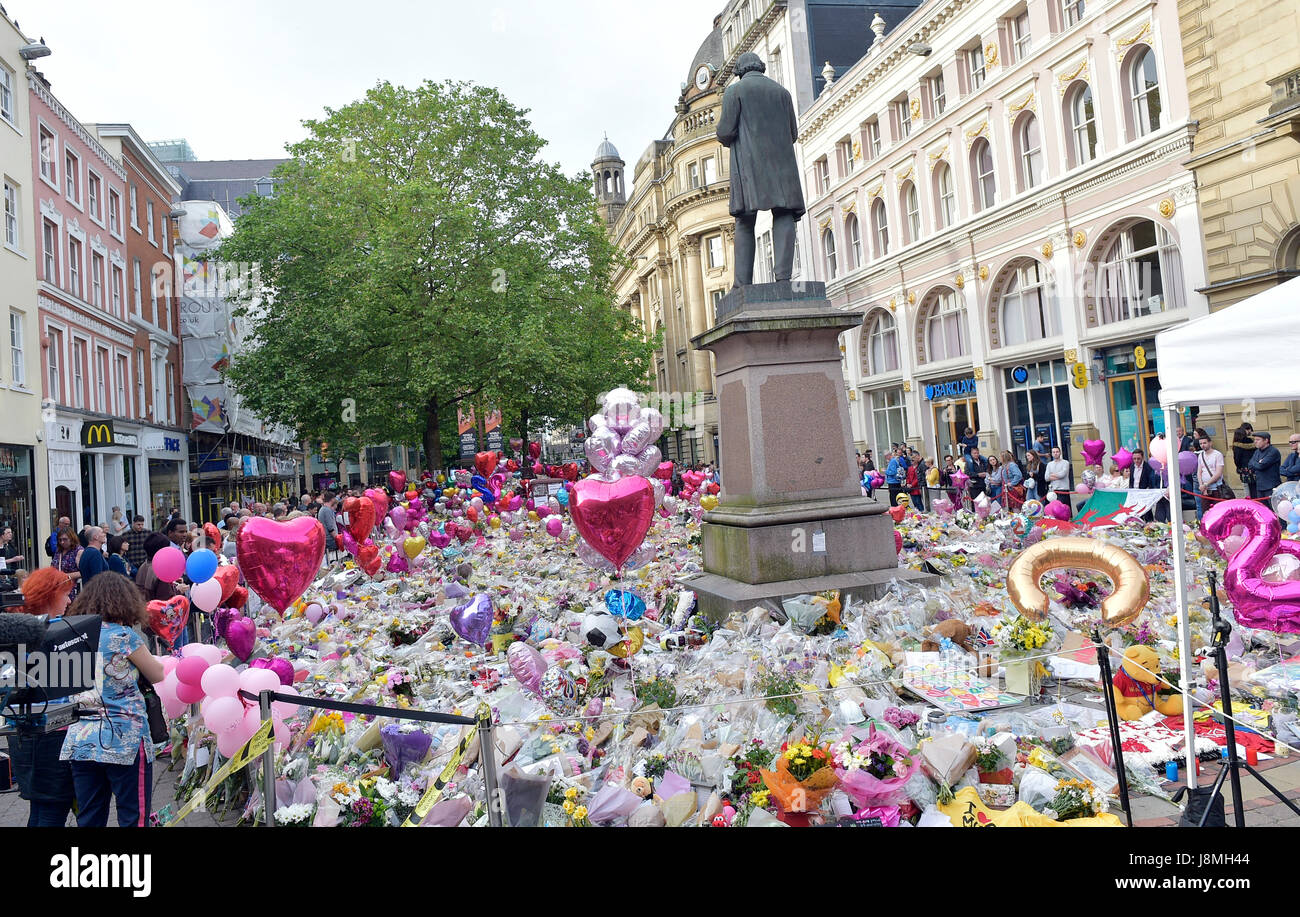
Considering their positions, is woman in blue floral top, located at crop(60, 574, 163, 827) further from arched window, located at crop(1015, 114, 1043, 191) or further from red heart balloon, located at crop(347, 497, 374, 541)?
arched window, located at crop(1015, 114, 1043, 191)

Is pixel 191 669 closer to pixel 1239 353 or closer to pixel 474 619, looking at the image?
pixel 474 619

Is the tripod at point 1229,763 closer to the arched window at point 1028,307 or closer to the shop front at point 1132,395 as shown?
the shop front at point 1132,395

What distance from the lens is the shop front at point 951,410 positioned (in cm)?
2742

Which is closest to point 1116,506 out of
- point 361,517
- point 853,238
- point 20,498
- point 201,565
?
point 361,517

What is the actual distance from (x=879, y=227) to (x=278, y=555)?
95.9 ft

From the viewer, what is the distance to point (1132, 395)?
21328 millimetres

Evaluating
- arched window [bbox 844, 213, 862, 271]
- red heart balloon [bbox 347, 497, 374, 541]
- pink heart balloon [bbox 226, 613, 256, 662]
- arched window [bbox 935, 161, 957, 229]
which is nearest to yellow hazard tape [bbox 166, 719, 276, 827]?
pink heart balloon [bbox 226, 613, 256, 662]

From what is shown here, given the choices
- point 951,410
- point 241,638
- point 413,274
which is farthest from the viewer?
point 951,410

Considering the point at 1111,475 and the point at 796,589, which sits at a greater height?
the point at 1111,475

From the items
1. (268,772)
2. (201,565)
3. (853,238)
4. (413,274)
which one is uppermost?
(853,238)

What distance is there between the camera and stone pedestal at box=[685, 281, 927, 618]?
7172mm

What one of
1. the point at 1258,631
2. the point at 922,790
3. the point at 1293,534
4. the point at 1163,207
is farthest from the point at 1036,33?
the point at 922,790

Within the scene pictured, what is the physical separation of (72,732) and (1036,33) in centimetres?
2646

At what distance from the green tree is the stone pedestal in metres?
17.5
